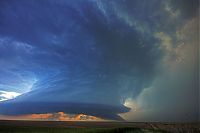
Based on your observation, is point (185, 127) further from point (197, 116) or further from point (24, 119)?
point (24, 119)

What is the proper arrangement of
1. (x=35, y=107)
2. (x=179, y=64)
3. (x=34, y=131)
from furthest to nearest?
(x=179, y=64) → (x=35, y=107) → (x=34, y=131)

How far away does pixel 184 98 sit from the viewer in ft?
25.3

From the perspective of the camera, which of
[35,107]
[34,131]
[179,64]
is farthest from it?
[179,64]

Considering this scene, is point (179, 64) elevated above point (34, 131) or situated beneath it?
elevated above

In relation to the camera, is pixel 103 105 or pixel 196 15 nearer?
pixel 103 105

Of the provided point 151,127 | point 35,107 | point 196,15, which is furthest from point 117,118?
point 196,15

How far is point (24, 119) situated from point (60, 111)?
779mm

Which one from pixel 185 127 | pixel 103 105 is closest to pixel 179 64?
pixel 185 127

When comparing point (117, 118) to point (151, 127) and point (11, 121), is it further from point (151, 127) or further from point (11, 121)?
point (11, 121)

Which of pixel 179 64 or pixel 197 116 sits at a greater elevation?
pixel 179 64

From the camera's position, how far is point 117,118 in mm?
7375

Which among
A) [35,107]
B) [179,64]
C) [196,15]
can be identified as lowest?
[35,107]

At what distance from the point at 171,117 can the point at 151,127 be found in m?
0.56

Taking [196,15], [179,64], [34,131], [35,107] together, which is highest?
[196,15]
